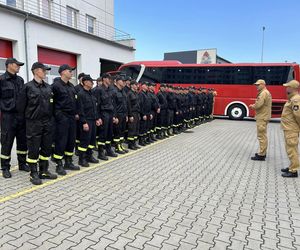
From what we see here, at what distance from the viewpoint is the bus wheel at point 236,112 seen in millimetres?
17797

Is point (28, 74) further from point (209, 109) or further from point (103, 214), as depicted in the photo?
point (103, 214)

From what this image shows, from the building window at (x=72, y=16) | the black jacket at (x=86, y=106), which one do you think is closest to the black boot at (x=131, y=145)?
the black jacket at (x=86, y=106)

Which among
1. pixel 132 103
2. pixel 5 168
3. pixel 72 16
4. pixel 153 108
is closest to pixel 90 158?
pixel 5 168

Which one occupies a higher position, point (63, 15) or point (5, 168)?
point (63, 15)

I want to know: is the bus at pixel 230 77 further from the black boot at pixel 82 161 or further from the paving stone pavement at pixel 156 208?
the black boot at pixel 82 161

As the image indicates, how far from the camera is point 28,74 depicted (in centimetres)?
1314

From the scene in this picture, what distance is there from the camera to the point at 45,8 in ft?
53.8

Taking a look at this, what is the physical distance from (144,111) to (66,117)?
3393 mm

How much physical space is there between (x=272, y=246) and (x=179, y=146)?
18.6 ft

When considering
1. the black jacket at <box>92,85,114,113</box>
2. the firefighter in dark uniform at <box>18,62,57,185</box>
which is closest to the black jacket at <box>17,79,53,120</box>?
the firefighter in dark uniform at <box>18,62,57,185</box>

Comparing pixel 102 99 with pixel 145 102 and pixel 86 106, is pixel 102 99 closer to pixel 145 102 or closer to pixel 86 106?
pixel 86 106

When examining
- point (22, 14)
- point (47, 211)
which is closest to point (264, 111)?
point (47, 211)

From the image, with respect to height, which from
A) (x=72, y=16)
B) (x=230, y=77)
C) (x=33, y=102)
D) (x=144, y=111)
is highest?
(x=72, y=16)

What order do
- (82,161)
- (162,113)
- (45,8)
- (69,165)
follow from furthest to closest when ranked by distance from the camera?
(45,8), (162,113), (82,161), (69,165)
